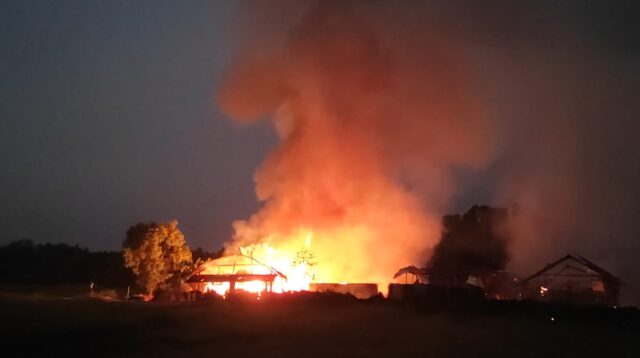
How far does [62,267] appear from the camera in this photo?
77.2 meters

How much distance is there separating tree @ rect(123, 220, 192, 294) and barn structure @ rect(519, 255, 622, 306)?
2601cm

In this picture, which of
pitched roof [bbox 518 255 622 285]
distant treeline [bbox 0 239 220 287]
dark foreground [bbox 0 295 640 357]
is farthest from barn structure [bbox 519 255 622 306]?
distant treeline [bbox 0 239 220 287]

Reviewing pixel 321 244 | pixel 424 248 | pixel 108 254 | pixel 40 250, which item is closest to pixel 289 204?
pixel 321 244

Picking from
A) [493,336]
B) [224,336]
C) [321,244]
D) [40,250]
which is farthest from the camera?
[40,250]

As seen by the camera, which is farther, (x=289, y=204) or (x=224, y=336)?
(x=289, y=204)

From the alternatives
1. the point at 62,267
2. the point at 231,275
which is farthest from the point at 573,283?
the point at 62,267

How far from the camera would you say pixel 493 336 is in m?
24.7

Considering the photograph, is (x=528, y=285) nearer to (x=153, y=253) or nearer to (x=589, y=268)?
(x=589, y=268)

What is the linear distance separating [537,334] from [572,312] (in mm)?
9131

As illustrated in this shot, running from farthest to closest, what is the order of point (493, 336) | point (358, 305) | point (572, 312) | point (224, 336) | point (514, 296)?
point (514, 296) < point (358, 305) < point (572, 312) < point (493, 336) < point (224, 336)

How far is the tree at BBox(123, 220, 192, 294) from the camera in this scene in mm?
49812

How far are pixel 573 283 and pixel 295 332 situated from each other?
2896 centimetres

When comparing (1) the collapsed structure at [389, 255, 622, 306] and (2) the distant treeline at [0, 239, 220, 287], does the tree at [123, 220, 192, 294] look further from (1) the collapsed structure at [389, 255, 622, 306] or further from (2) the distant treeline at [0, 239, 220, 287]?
(1) the collapsed structure at [389, 255, 622, 306]

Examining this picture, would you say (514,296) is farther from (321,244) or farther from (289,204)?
(289,204)
